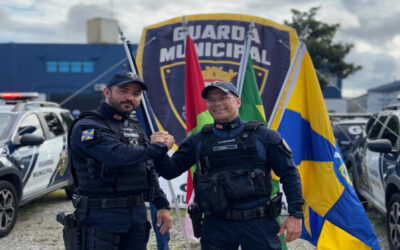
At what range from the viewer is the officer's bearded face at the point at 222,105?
10.00ft

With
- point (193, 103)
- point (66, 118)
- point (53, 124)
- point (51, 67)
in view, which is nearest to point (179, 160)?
point (193, 103)

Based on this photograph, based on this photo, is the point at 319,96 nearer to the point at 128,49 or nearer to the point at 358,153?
the point at 128,49

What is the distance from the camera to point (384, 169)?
17.4 ft

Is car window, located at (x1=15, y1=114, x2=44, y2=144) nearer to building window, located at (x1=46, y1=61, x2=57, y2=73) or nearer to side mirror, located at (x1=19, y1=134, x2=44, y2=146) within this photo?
side mirror, located at (x1=19, y1=134, x2=44, y2=146)

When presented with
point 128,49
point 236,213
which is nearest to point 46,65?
point 128,49

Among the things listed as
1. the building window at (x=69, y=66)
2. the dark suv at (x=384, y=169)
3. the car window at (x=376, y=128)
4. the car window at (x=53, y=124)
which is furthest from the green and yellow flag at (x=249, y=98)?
the building window at (x=69, y=66)

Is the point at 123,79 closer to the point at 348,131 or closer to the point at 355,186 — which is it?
the point at 355,186

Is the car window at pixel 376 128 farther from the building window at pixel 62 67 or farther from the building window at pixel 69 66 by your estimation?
the building window at pixel 62 67

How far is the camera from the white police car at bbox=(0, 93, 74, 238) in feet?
18.6

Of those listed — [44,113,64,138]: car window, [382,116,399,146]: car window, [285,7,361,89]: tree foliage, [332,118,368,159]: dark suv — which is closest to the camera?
[382,116,399,146]: car window

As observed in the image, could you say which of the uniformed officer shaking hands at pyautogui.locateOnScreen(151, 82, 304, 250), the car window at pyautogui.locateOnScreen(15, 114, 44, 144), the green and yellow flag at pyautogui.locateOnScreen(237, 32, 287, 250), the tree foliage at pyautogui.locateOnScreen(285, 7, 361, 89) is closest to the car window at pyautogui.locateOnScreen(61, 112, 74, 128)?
the car window at pyautogui.locateOnScreen(15, 114, 44, 144)

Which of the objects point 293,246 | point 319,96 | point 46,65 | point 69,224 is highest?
point 46,65

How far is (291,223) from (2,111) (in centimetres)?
512

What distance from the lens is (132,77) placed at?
300 centimetres
